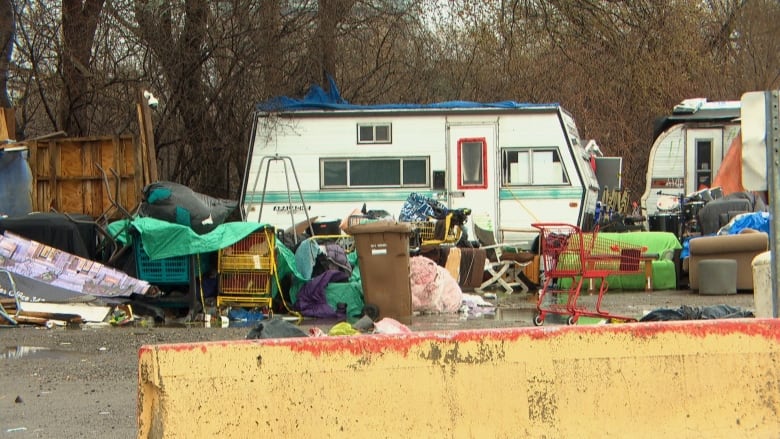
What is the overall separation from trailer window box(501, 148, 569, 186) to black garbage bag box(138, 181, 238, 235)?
6045mm

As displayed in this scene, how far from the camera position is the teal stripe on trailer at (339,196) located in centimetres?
1750

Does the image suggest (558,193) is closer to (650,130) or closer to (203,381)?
(650,130)

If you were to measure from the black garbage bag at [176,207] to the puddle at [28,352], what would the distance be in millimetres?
3360

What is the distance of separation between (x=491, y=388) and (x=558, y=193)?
12830mm

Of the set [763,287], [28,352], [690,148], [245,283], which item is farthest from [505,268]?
[763,287]

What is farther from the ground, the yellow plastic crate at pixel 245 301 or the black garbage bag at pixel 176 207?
the black garbage bag at pixel 176 207

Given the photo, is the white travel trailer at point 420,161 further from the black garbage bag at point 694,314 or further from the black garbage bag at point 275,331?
the black garbage bag at point 275,331

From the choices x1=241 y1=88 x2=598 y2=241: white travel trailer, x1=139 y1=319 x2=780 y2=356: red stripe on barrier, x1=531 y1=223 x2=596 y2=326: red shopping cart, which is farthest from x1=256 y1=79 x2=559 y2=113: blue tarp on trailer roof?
x1=139 y1=319 x2=780 y2=356: red stripe on barrier

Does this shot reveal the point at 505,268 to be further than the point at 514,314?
Yes

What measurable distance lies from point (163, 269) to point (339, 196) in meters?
5.74

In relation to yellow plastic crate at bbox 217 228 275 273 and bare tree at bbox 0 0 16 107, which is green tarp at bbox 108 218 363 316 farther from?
bare tree at bbox 0 0 16 107

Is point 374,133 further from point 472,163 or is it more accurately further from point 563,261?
point 563,261

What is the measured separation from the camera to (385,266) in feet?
39.8

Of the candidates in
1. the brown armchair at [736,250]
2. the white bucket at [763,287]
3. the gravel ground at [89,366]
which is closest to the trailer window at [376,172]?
the gravel ground at [89,366]
